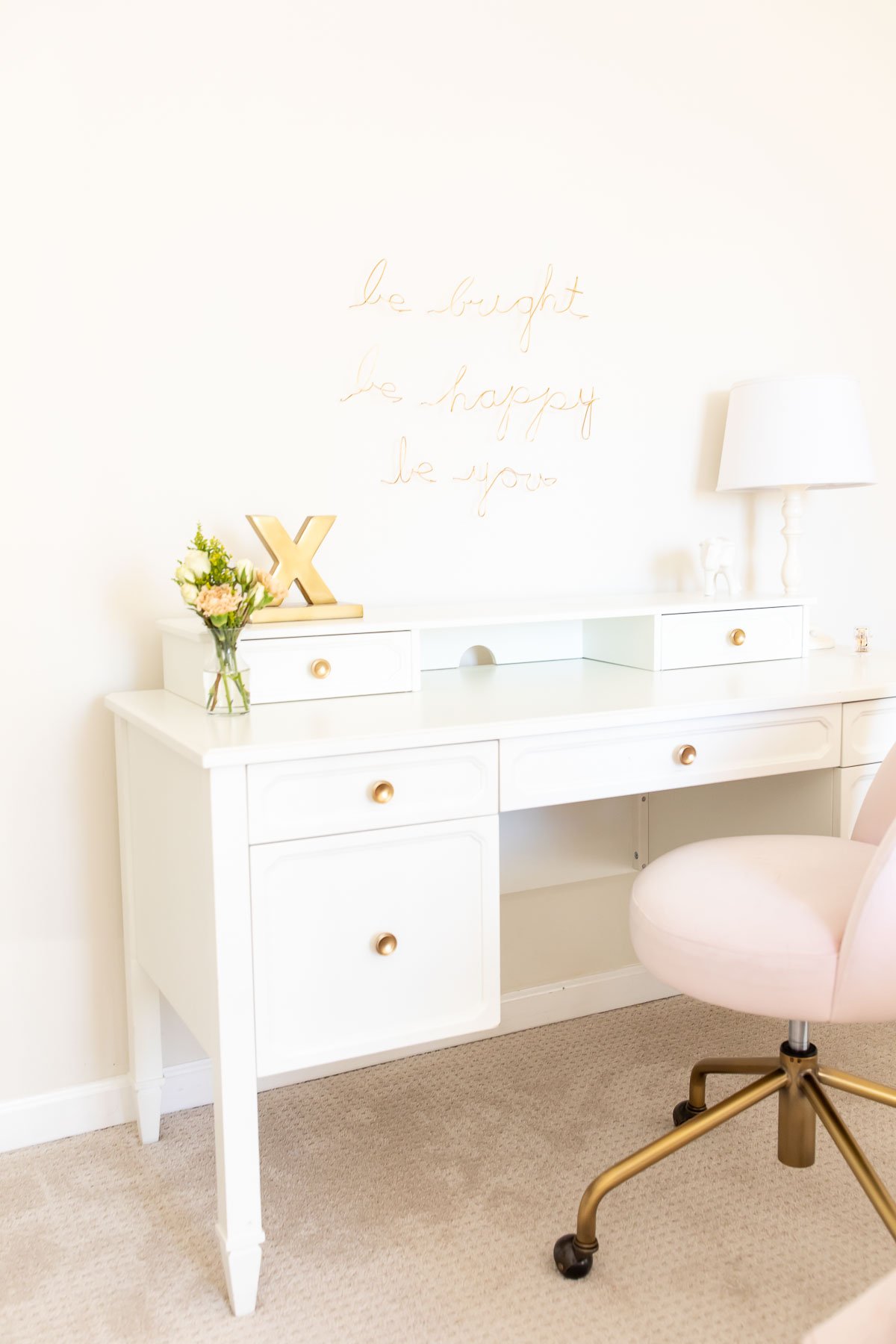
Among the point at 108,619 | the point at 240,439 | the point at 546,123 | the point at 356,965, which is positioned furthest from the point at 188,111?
the point at 356,965

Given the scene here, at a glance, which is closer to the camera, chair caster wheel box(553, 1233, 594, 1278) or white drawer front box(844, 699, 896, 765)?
chair caster wheel box(553, 1233, 594, 1278)

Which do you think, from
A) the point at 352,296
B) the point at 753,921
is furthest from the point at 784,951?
the point at 352,296

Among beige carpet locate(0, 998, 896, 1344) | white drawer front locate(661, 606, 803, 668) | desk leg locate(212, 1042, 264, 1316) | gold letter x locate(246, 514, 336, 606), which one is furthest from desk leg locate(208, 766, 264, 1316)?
white drawer front locate(661, 606, 803, 668)

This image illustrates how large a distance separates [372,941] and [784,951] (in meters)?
0.54

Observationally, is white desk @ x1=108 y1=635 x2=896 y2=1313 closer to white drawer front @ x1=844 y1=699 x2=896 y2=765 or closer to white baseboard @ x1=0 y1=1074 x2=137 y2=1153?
white drawer front @ x1=844 y1=699 x2=896 y2=765

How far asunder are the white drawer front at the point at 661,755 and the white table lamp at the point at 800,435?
60 cm

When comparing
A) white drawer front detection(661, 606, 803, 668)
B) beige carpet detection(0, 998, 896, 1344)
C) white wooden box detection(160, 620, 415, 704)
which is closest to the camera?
beige carpet detection(0, 998, 896, 1344)

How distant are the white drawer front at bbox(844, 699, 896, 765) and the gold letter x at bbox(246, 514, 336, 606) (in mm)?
897

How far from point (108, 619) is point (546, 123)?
130 cm

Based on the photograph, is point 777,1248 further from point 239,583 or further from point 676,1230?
point 239,583

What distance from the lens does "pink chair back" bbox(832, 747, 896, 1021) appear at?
1.33 meters

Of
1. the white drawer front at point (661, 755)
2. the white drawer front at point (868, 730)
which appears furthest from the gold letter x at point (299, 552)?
the white drawer front at point (868, 730)

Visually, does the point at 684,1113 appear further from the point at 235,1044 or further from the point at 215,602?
the point at 215,602

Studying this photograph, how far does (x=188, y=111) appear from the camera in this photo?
1.87 metres
